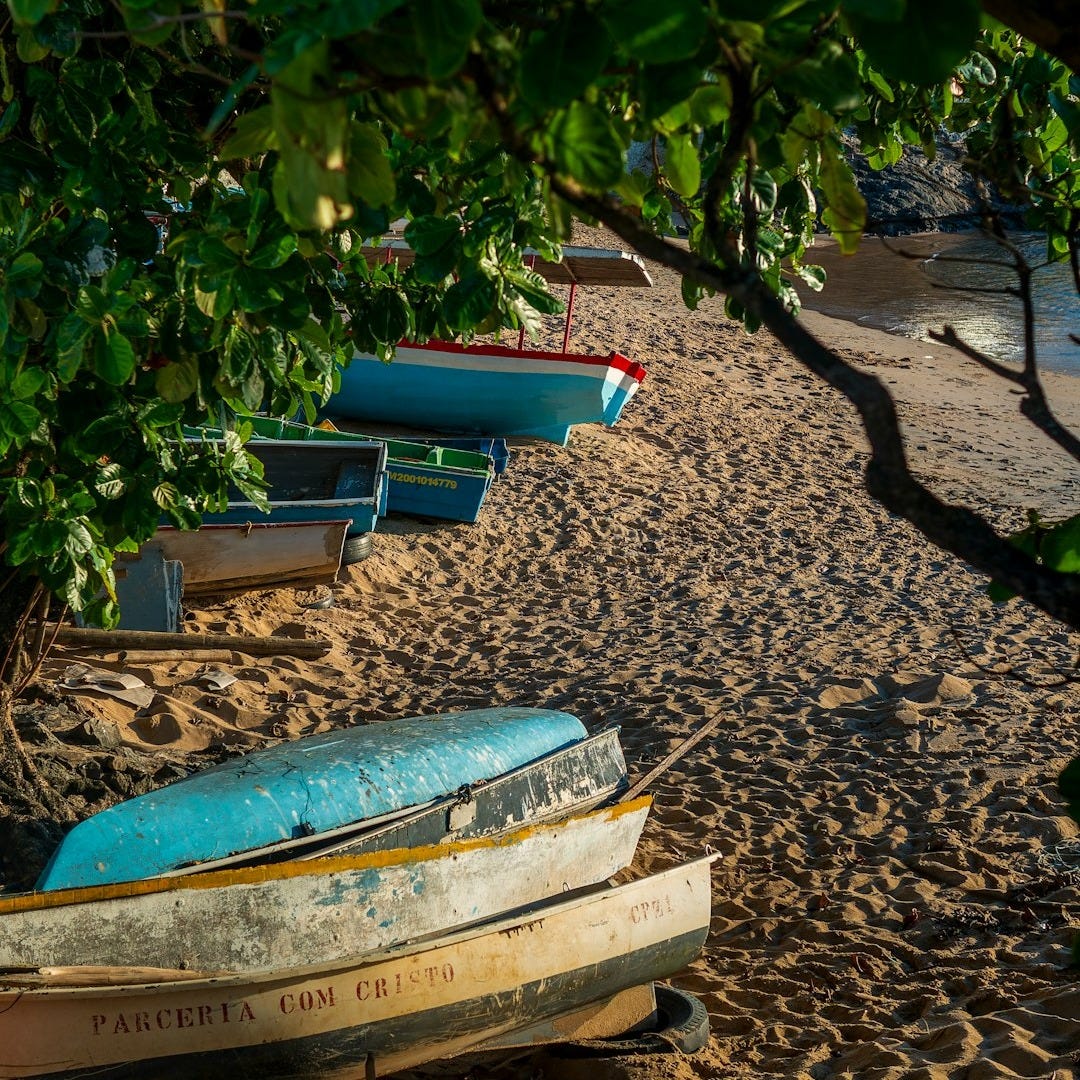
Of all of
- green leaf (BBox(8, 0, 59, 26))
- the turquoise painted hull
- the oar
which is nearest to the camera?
green leaf (BBox(8, 0, 59, 26))

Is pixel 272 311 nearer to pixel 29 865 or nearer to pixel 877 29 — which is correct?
pixel 877 29

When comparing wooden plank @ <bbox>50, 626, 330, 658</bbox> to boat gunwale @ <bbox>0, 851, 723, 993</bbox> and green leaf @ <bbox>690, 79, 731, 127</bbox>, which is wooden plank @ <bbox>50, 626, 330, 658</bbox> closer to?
boat gunwale @ <bbox>0, 851, 723, 993</bbox>

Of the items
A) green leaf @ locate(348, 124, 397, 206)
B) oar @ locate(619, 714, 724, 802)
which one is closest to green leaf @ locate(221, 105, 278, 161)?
green leaf @ locate(348, 124, 397, 206)

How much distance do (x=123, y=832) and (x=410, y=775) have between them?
3.76 ft

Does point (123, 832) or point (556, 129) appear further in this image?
point (123, 832)

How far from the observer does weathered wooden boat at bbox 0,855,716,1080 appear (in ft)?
10.8

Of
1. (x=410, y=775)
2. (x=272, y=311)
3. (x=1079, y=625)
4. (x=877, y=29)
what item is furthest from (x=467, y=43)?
(x=410, y=775)

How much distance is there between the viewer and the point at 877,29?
1.21 meters

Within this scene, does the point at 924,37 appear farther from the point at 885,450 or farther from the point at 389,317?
the point at 389,317

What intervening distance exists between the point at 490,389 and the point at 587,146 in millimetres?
10680

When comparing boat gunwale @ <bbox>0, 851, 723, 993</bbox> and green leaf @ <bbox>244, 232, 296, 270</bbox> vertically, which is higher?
green leaf @ <bbox>244, 232, 296, 270</bbox>

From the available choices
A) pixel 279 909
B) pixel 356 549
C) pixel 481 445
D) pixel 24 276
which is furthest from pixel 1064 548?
pixel 481 445

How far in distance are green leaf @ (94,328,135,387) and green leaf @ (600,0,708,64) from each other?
181 centimetres

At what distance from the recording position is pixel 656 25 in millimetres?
1255
